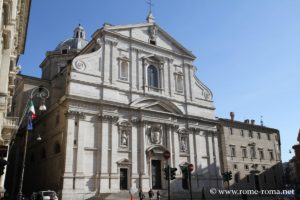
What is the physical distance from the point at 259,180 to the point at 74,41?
108 feet

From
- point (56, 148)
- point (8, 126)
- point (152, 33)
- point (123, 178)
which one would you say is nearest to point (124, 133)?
point (123, 178)

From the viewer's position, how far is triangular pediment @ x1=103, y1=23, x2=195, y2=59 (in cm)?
3303

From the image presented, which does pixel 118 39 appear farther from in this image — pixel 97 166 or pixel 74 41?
pixel 74 41

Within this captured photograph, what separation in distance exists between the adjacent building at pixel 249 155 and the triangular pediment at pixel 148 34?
37.0 ft

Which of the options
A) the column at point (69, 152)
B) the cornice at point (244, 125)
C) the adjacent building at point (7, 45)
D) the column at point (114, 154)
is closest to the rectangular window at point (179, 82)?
the cornice at point (244, 125)

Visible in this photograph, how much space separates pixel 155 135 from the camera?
31.4 m

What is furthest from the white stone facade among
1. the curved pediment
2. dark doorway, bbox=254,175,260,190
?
dark doorway, bbox=254,175,260,190

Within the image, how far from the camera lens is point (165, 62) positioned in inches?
1409

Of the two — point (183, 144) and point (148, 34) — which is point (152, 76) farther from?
point (183, 144)

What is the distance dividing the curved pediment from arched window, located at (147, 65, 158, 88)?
7.19ft

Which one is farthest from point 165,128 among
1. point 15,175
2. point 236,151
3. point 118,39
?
point 15,175

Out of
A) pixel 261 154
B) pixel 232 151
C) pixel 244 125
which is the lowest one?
pixel 261 154

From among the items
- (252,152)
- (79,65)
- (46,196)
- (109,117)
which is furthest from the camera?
(252,152)

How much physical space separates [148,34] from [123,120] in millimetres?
11034
